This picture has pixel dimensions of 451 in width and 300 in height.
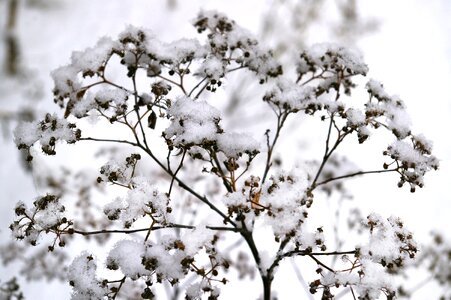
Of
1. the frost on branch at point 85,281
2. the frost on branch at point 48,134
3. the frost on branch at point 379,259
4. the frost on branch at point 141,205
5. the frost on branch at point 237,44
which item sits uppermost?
the frost on branch at point 237,44

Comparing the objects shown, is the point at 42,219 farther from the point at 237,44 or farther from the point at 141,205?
the point at 237,44

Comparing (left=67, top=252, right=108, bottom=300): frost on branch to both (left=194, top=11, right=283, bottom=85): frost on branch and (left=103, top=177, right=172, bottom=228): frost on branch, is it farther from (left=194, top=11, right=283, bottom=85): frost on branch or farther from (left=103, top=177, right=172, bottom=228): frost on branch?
(left=194, top=11, right=283, bottom=85): frost on branch

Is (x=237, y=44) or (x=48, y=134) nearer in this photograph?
(x=48, y=134)

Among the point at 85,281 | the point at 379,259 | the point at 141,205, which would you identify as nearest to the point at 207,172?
the point at 141,205

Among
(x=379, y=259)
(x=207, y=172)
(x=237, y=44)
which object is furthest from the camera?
(x=237, y=44)

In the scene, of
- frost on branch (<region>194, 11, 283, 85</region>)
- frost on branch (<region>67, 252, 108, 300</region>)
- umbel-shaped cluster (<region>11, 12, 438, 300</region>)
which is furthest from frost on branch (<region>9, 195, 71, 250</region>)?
frost on branch (<region>194, 11, 283, 85</region>)

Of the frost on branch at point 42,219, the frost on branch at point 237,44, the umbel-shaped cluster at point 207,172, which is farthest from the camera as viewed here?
the frost on branch at point 237,44

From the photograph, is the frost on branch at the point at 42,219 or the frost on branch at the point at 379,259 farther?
the frost on branch at the point at 42,219

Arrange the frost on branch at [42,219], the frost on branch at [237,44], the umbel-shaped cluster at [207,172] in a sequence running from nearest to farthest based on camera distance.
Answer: the umbel-shaped cluster at [207,172]
the frost on branch at [42,219]
the frost on branch at [237,44]

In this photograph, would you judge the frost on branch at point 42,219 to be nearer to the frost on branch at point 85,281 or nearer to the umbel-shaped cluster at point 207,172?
the umbel-shaped cluster at point 207,172

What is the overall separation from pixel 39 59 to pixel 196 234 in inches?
213

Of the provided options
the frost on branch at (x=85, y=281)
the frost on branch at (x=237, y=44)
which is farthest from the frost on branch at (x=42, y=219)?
the frost on branch at (x=237, y=44)

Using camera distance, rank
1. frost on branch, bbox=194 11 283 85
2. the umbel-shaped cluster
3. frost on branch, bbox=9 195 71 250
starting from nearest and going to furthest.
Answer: the umbel-shaped cluster → frost on branch, bbox=9 195 71 250 → frost on branch, bbox=194 11 283 85

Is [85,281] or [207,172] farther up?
[207,172]
